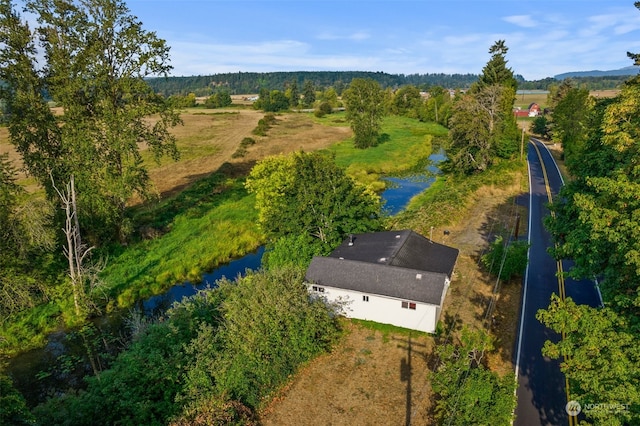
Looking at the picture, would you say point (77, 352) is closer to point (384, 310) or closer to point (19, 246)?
point (19, 246)

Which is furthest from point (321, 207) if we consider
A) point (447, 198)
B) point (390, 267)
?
point (447, 198)

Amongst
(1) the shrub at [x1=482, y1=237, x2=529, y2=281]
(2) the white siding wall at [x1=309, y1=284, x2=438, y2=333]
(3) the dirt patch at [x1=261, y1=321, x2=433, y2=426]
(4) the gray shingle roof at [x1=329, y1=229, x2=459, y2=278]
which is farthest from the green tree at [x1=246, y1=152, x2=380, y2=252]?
(3) the dirt patch at [x1=261, y1=321, x2=433, y2=426]

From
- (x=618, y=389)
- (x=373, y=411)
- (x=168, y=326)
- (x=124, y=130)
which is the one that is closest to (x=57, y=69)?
(x=124, y=130)

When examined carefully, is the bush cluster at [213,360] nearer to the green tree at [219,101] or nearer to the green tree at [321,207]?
the green tree at [321,207]

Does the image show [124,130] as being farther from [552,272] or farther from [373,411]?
[552,272]

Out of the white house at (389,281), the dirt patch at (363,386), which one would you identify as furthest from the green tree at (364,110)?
the dirt patch at (363,386)

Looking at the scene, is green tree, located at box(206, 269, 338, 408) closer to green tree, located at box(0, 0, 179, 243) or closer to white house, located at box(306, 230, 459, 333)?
white house, located at box(306, 230, 459, 333)
